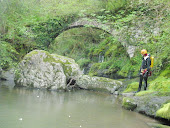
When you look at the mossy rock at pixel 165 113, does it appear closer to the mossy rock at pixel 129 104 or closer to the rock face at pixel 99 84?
the mossy rock at pixel 129 104

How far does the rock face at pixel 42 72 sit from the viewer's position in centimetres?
1202

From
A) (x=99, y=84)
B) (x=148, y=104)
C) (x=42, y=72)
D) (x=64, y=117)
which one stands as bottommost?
(x=64, y=117)

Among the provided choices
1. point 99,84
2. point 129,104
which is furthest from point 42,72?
point 129,104

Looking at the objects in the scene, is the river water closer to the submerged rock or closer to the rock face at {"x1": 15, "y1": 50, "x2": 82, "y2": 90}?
the submerged rock

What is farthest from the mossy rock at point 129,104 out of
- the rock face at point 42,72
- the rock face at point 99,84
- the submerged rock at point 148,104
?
the rock face at point 42,72

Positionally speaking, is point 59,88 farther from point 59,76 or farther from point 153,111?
point 153,111

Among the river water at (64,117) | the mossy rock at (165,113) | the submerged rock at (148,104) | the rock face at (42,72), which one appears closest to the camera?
the river water at (64,117)

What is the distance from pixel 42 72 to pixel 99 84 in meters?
3.29

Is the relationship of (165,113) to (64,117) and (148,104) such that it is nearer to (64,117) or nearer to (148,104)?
(148,104)

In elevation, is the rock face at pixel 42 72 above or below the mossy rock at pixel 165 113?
above

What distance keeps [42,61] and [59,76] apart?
50.8 inches


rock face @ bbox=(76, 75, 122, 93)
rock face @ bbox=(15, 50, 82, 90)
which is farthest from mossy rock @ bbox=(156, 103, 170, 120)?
rock face @ bbox=(15, 50, 82, 90)

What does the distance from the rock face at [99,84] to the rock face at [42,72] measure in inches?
47.2

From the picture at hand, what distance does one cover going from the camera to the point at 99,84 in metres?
12.7
